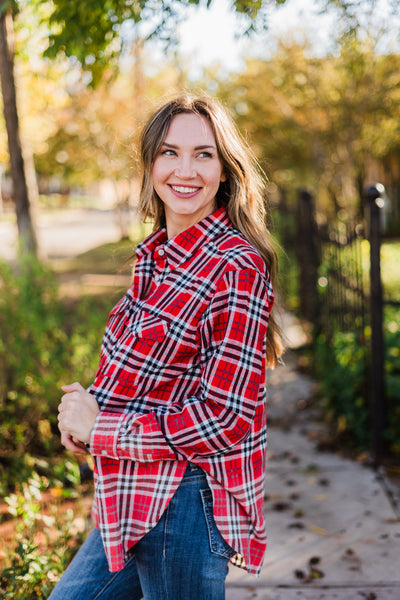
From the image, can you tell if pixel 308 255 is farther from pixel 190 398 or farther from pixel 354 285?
pixel 190 398

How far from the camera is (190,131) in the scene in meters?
1.69

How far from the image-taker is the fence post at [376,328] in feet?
11.6

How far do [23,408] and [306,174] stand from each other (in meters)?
19.0

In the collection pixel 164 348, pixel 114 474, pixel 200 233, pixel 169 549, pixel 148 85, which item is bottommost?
pixel 169 549

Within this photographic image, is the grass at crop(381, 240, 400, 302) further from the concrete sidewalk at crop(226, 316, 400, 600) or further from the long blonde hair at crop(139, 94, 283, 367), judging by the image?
the long blonde hair at crop(139, 94, 283, 367)

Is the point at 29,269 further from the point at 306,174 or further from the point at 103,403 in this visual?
the point at 306,174

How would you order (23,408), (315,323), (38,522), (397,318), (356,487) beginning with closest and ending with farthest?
(38,522), (356,487), (23,408), (397,318), (315,323)

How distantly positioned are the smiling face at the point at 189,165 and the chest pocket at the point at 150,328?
0.35m

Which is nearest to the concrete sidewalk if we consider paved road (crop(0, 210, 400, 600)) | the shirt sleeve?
paved road (crop(0, 210, 400, 600))

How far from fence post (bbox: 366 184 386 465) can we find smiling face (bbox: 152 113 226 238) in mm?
2031

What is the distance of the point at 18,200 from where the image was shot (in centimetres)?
834

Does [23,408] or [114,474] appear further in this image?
[23,408]

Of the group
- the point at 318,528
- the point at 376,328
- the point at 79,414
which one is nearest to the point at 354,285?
the point at 376,328

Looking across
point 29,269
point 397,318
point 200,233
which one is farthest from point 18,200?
point 200,233
